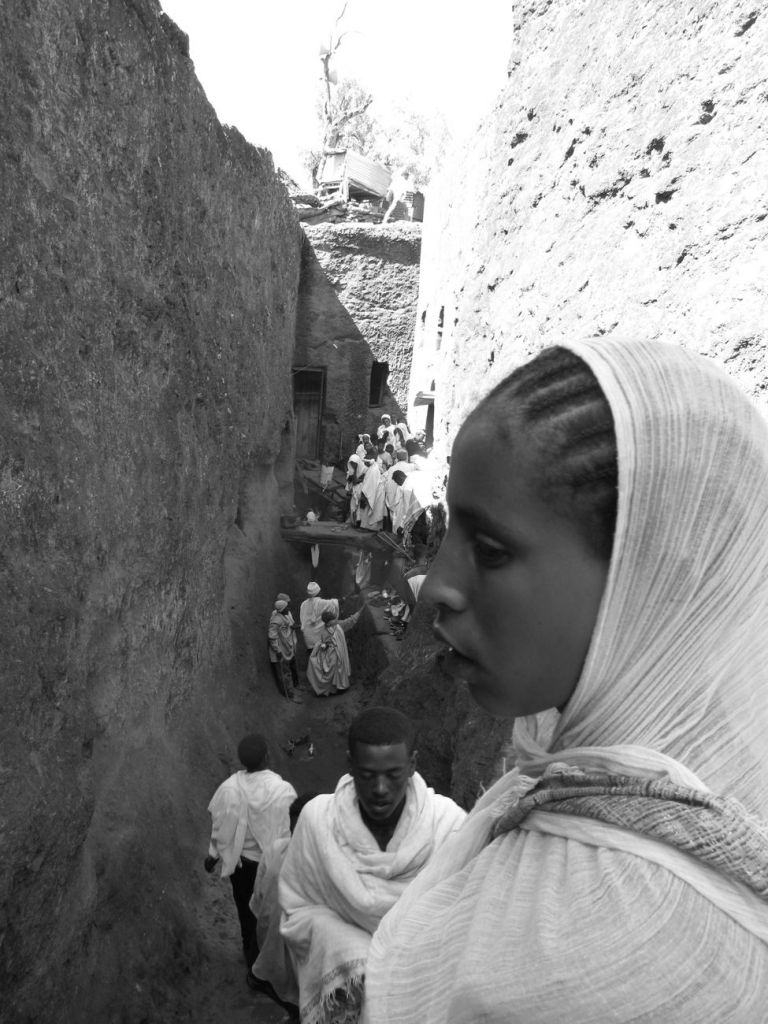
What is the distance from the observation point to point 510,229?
21.6ft

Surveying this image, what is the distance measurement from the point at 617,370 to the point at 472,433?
5.9 inches

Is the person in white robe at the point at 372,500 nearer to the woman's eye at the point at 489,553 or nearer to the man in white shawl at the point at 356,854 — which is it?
the man in white shawl at the point at 356,854

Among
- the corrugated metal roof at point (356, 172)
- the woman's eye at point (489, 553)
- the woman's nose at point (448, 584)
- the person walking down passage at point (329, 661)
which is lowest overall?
the person walking down passage at point (329, 661)

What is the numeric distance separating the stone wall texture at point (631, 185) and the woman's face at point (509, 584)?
2.73 metres

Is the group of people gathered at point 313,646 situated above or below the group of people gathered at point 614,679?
below

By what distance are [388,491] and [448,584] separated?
11954mm

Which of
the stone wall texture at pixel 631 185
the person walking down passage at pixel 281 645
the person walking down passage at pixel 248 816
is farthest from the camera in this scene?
the person walking down passage at pixel 281 645

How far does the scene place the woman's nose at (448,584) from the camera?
0.78 m

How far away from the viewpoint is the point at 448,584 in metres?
0.79

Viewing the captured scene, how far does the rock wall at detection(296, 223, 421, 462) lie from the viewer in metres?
16.3

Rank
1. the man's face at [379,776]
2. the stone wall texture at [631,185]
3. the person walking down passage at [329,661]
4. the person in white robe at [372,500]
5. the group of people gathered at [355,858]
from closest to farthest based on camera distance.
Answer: the group of people gathered at [355,858]
the man's face at [379,776]
the stone wall texture at [631,185]
the person walking down passage at [329,661]
the person in white robe at [372,500]

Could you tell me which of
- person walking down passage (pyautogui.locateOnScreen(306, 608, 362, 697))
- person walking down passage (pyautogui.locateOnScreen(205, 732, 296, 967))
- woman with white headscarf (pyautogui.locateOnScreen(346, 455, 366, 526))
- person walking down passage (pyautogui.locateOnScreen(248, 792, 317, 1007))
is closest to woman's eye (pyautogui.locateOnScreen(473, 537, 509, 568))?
person walking down passage (pyautogui.locateOnScreen(248, 792, 317, 1007))

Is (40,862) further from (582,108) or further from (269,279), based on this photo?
(269,279)

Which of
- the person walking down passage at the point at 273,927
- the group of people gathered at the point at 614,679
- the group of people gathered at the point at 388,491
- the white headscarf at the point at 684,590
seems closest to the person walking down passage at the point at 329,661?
the group of people gathered at the point at 388,491
